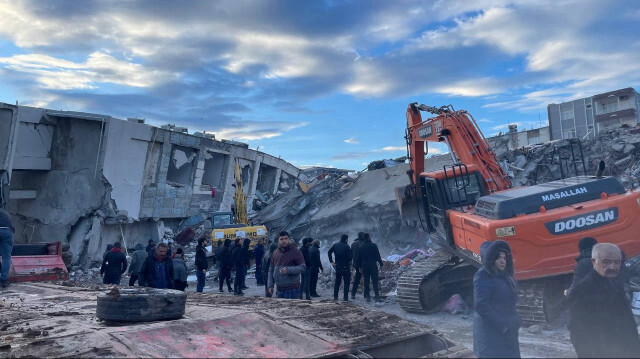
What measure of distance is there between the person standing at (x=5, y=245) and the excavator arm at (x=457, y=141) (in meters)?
7.90

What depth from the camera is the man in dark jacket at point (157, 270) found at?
316 inches

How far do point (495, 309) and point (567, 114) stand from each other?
48.5 meters

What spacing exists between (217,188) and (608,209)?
80.5ft

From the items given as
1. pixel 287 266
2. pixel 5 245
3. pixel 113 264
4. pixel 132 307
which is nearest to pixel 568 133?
pixel 113 264

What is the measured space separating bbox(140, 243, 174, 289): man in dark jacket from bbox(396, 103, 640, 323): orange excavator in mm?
4302

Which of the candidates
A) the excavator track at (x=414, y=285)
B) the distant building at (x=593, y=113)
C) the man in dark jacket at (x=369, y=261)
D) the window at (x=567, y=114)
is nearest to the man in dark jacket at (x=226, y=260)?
the man in dark jacket at (x=369, y=261)

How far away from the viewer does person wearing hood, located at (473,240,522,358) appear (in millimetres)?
3793

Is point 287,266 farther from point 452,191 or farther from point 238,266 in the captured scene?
point 238,266

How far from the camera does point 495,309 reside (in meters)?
3.82

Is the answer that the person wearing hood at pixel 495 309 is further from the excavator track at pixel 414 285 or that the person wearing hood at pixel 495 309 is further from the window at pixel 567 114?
the window at pixel 567 114

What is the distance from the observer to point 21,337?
15.3ft

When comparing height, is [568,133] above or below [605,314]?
above

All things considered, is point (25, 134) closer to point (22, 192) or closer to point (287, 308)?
point (22, 192)

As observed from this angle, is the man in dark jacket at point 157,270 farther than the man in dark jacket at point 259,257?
No
